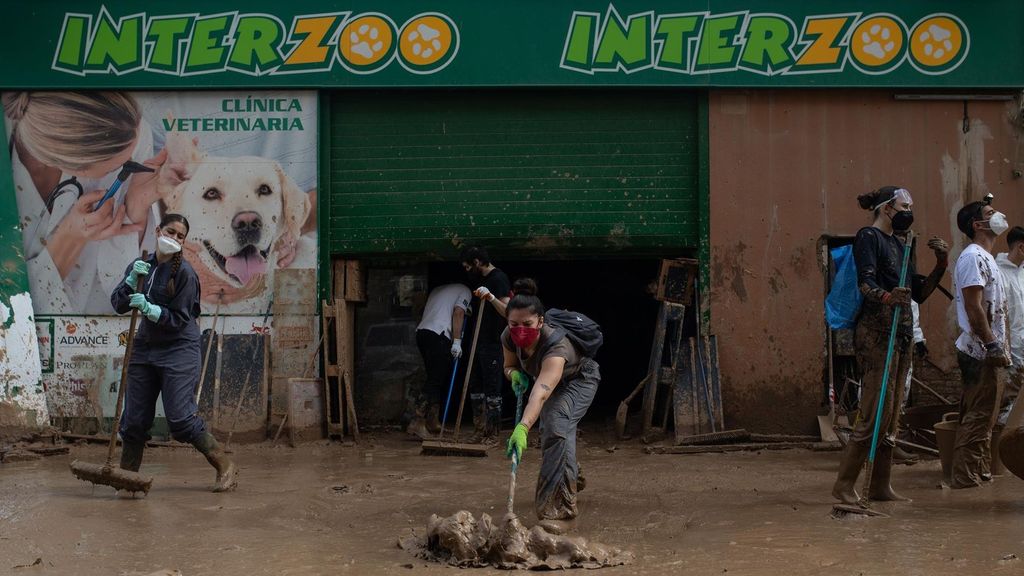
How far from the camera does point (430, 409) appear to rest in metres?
11.3

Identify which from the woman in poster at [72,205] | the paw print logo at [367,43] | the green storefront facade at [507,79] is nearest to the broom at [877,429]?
the green storefront facade at [507,79]

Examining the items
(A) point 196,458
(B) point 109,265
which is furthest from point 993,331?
(B) point 109,265

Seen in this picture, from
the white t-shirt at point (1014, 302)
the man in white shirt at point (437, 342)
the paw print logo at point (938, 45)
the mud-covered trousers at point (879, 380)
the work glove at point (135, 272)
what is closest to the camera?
the mud-covered trousers at point (879, 380)

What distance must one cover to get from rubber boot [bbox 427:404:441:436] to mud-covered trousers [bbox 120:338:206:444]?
145 inches

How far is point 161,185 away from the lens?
36.1ft

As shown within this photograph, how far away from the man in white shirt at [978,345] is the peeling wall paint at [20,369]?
8.08 meters

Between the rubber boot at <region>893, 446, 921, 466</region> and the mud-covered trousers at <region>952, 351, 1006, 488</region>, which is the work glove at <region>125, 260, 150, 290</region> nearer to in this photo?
the mud-covered trousers at <region>952, 351, 1006, 488</region>

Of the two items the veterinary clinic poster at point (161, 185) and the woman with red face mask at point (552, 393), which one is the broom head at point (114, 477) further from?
the veterinary clinic poster at point (161, 185)

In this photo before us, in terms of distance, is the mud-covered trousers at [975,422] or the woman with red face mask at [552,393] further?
the mud-covered trousers at [975,422]

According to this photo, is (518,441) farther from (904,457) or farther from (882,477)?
(904,457)

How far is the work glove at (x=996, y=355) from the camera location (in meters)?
7.49

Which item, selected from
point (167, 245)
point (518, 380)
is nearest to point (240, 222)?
point (167, 245)

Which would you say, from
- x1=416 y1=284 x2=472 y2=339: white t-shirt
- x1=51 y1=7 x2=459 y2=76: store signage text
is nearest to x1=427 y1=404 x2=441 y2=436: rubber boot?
x1=416 y1=284 x2=472 y2=339: white t-shirt

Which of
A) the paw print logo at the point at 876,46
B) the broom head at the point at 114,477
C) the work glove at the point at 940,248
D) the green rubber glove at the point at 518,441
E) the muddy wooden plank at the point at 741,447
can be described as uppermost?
the paw print logo at the point at 876,46
